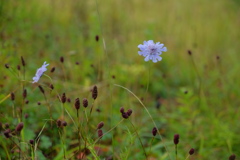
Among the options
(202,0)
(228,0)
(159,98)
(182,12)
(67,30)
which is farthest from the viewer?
(228,0)

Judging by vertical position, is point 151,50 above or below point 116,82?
below

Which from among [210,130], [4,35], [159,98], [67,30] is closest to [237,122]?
[210,130]

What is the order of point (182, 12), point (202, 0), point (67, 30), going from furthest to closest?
point (202, 0)
point (182, 12)
point (67, 30)

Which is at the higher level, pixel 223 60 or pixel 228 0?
pixel 228 0

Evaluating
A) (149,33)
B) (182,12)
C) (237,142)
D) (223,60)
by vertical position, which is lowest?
(237,142)

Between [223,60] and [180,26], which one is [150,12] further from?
[223,60]

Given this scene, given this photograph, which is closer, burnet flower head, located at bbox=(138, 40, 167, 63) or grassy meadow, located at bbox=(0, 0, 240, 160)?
burnet flower head, located at bbox=(138, 40, 167, 63)

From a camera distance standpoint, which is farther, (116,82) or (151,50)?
(116,82)

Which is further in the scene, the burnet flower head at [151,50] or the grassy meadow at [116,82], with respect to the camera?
the grassy meadow at [116,82]
